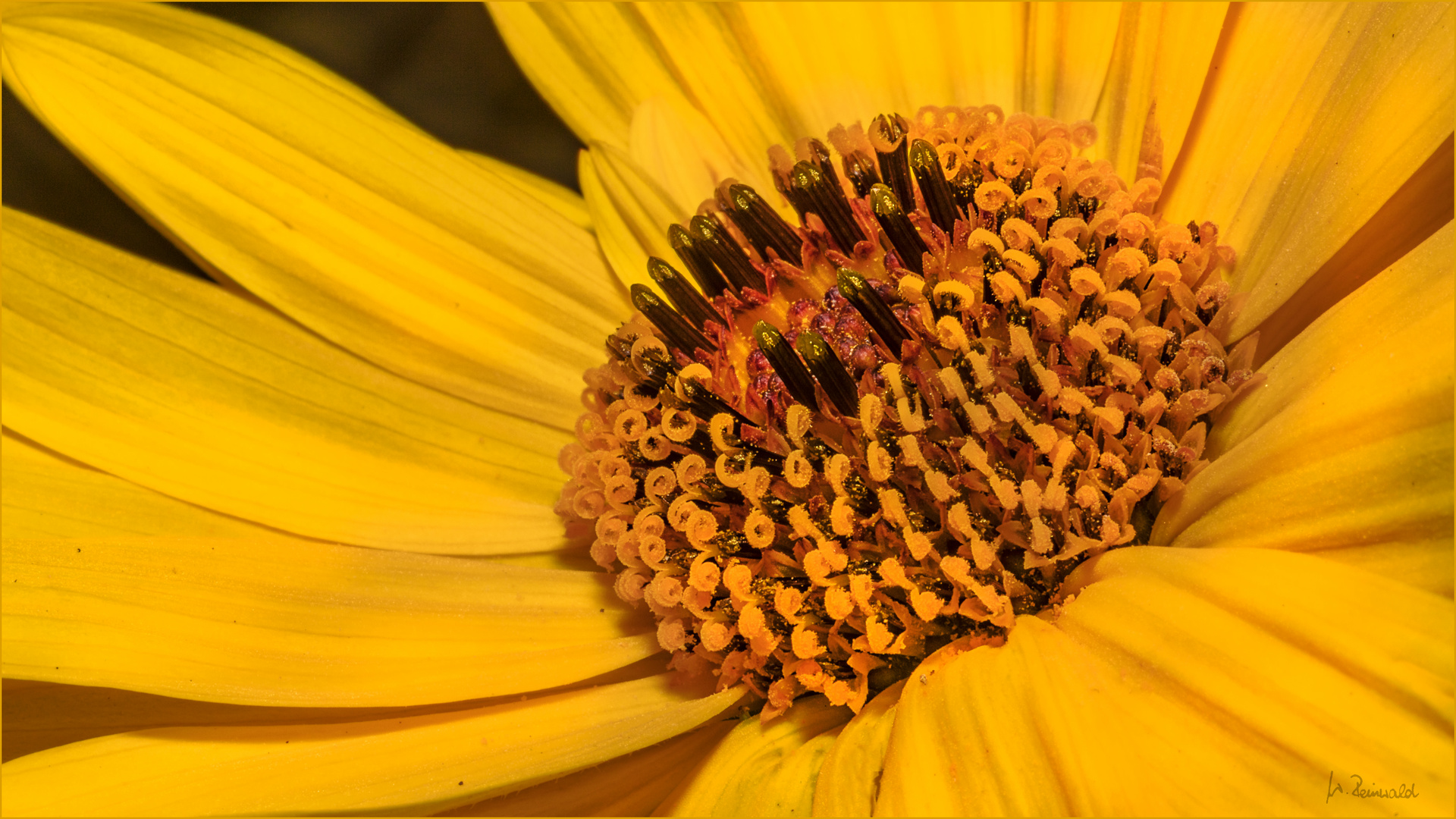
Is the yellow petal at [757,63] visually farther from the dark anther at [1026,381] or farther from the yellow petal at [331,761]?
the yellow petal at [331,761]

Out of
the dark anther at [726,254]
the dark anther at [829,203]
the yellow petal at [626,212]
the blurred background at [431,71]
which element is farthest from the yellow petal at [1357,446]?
the blurred background at [431,71]

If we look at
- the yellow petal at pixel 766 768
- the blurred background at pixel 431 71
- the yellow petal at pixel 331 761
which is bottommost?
the yellow petal at pixel 766 768

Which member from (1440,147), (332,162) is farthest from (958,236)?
(332,162)

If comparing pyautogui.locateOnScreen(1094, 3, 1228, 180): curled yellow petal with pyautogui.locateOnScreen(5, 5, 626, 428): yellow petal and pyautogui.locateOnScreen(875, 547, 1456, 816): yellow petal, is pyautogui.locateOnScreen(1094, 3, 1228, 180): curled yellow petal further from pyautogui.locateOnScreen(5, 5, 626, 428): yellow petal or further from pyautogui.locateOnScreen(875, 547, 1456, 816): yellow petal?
pyautogui.locateOnScreen(5, 5, 626, 428): yellow petal

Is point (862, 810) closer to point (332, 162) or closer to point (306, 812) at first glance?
point (306, 812)

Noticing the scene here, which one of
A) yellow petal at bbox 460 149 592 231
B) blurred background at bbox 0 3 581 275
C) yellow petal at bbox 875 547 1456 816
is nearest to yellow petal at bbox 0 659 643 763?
yellow petal at bbox 875 547 1456 816

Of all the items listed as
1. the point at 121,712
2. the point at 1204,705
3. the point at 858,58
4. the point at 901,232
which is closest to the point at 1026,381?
the point at 901,232

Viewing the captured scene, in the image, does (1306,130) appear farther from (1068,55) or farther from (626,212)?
(626,212)
